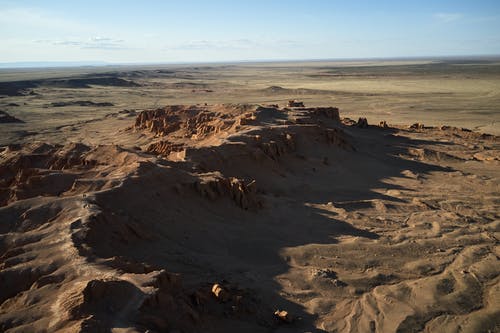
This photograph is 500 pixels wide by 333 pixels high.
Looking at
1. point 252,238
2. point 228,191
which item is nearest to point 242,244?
point 252,238

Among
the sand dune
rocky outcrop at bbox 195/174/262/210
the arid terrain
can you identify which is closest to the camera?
the sand dune

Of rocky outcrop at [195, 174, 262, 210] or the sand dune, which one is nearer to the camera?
the sand dune

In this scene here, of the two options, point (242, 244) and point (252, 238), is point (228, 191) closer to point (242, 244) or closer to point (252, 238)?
point (252, 238)

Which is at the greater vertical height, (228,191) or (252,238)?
(228,191)

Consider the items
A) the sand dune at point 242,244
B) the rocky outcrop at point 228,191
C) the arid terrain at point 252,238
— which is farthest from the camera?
the rocky outcrop at point 228,191

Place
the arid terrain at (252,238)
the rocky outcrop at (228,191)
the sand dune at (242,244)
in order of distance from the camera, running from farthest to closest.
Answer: the rocky outcrop at (228,191) → the arid terrain at (252,238) → the sand dune at (242,244)

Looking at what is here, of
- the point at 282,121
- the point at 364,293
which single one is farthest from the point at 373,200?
the point at 282,121

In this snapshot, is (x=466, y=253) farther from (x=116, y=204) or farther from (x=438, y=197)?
(x=116, y=204)

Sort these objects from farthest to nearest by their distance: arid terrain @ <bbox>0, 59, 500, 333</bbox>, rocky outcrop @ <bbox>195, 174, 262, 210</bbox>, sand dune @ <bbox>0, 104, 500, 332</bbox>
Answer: rocky outcrop @ <bbox>195, 174, 262, 210</bbox>, arid terrain @ <bbox>0, 59, 500, 333</bbox>, sand dune @ <bbox>0, 104, 500, 332</bbox>
